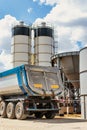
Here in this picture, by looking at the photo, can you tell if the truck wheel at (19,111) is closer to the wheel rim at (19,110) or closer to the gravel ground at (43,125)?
the wheel rim at (19,110)

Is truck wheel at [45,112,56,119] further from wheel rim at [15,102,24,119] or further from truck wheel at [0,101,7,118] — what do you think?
truck wheel at [0,101,7,118]

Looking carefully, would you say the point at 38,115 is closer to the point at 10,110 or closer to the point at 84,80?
the point at 10,110

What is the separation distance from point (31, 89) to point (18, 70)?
1.47 m

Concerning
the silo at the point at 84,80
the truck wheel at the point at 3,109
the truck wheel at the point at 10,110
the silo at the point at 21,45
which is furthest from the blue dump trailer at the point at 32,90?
the silo at the point at 21,45

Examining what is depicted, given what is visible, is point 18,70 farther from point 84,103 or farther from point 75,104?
point 75,104

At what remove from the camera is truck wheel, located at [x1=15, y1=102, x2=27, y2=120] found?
55.5ft

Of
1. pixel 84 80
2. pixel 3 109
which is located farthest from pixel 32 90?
pixel 84 80

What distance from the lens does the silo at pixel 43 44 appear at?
47.5 m

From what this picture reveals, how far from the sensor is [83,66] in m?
19.3

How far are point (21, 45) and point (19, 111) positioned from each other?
31.1 m

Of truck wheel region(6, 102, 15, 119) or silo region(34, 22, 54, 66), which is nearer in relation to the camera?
truck wheel region(6, 102, 15, 119)

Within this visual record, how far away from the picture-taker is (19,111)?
17.3 m

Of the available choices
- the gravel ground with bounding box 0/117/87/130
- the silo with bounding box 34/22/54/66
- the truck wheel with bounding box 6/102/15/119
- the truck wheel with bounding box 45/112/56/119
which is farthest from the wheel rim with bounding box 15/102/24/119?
the silo with bounding box 34/22/54/66

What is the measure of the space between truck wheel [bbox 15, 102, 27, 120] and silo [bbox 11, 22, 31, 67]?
2988cm
